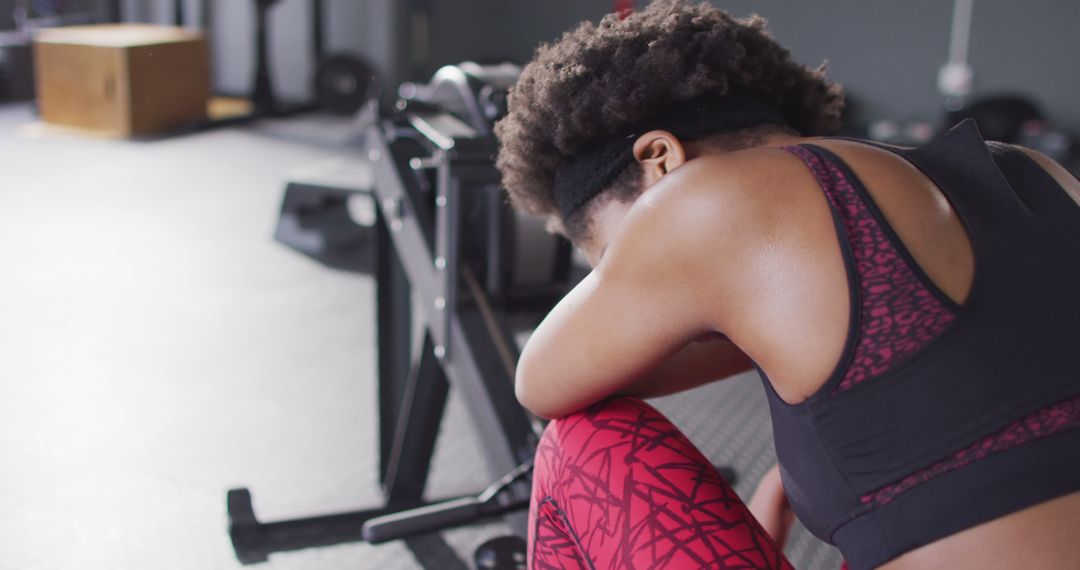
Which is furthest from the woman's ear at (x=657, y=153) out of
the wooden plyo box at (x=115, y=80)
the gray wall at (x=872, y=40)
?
the wooden plyo box at (x=115, y=80)

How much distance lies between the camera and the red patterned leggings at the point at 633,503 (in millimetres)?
735

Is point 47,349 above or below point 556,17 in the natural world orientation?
below

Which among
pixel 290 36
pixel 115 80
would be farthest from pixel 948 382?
pixel 290 36

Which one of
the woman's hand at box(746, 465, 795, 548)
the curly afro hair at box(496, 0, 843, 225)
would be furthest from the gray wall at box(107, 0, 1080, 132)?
the curly afro hair at box(496, 0, 843, 225)

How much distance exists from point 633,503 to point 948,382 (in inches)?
9.8

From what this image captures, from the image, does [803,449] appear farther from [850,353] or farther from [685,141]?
[685,141]

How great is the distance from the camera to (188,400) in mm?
1986

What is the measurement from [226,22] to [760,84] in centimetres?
553

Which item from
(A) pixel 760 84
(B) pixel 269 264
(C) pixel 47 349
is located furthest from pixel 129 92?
(A) pixel 760 84

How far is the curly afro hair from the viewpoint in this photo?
790 mm

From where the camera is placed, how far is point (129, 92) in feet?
14.9

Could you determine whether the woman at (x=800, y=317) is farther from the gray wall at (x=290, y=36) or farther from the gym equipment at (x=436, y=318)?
the gray wall at (x=290, y=36)

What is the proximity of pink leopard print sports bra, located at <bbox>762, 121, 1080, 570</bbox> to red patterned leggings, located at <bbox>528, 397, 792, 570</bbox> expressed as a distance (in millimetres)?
103

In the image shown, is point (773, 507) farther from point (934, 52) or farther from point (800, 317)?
point (934, 52)
